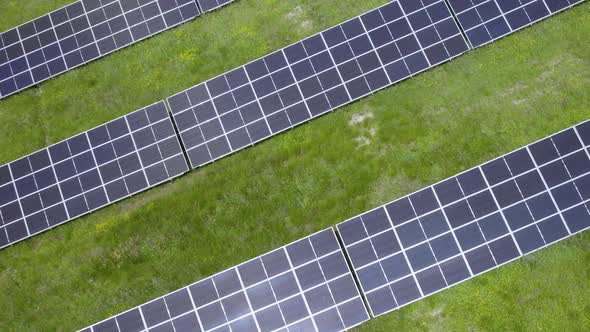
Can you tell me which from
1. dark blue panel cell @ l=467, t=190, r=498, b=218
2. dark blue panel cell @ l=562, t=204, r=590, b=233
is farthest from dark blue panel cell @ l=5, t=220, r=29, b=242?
dark blue panel cell @ l=562, t=204, r=590, b=233

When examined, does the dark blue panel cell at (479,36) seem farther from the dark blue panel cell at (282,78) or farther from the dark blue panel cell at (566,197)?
the dark blue panel cell at (282,78)

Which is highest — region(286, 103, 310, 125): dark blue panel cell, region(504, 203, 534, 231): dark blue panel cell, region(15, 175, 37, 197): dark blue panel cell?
region(286, 103, 310, 125): dark blue panel cell

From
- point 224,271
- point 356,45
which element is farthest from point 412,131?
point 224,271

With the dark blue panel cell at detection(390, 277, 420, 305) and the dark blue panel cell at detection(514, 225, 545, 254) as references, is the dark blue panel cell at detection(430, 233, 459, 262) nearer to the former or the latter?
the dark blue panel cell at detection(390, 277, 420, 305)

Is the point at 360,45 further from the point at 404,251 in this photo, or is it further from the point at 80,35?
the point at 80,35

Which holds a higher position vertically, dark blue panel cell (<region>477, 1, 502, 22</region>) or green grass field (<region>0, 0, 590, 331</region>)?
dark blue panel cell (<region>477, 1, 502, 22</region>)
